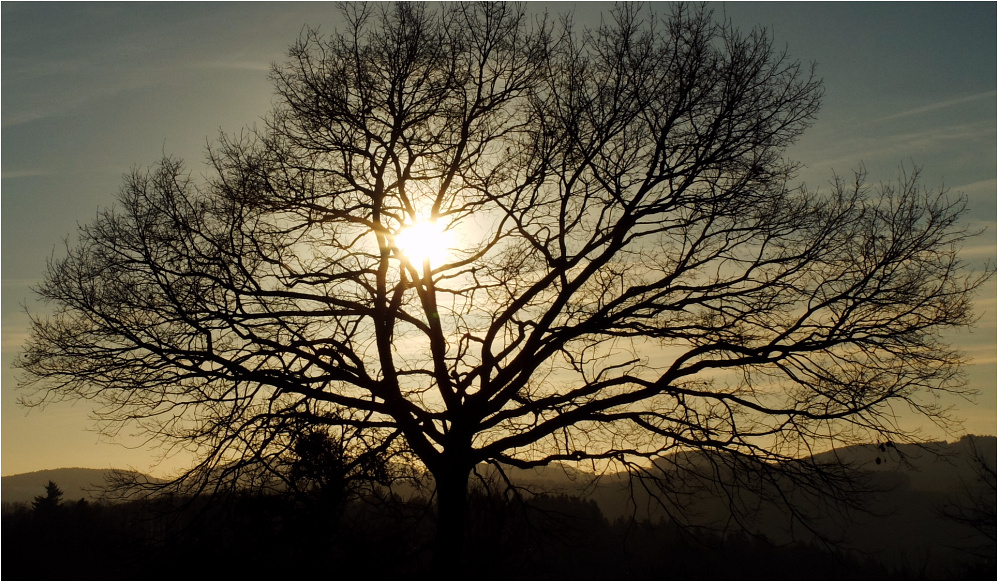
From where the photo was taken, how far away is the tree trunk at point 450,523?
32.4 feet

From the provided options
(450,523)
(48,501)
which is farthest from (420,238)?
(48,501)

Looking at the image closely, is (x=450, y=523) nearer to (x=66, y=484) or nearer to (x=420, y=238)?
(x=420, y=238)

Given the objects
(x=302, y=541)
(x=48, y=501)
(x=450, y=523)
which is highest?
(x=48, y=501)

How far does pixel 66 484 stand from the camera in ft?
68.0

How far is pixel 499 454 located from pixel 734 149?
558 cm

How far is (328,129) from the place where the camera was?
10617 millimetres

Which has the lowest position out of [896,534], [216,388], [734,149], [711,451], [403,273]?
[896,534]

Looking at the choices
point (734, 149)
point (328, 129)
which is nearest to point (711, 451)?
point (734, 149)

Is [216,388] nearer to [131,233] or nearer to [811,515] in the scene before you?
[131,233]

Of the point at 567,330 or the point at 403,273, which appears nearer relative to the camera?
the point at 567,330

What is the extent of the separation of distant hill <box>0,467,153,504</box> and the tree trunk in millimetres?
4423

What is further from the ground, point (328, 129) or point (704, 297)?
point (328, 129)

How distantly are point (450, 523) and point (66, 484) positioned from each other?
52.7 ft

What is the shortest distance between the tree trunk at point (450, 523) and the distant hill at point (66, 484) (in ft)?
14.5
